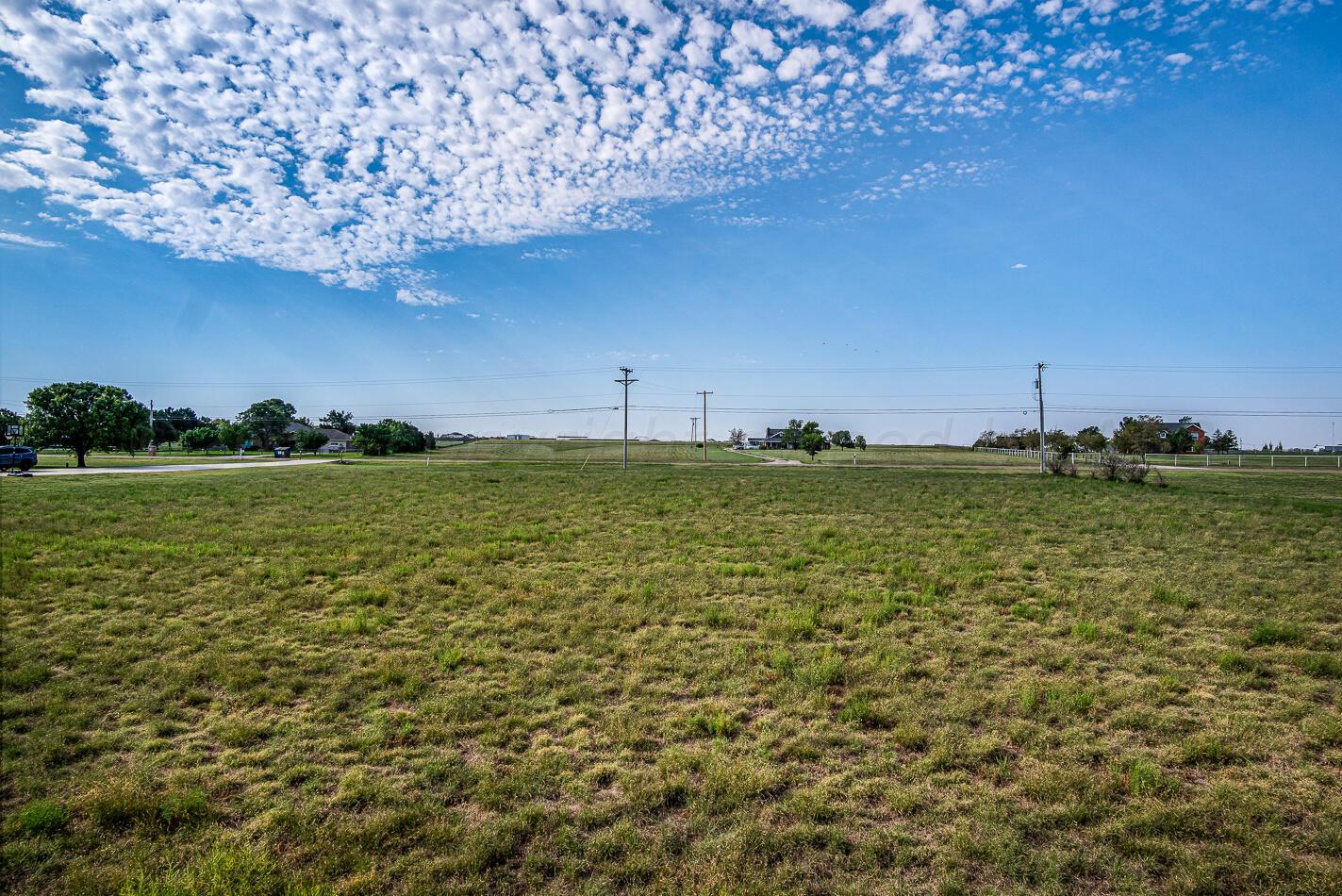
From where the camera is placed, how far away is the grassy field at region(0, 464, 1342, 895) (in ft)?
14.2

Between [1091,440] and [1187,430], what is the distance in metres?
27.5

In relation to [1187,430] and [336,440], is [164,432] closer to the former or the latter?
[336,440]

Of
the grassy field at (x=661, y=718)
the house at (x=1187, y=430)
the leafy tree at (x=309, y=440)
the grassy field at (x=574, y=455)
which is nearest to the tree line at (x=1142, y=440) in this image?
the house at (x=1187, y=430)

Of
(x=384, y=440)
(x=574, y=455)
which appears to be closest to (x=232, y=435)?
(x=384, y=440)

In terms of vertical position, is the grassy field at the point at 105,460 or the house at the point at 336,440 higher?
the house at the point at 336,440

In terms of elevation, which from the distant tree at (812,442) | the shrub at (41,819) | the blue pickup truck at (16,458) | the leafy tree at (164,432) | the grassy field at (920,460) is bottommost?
the shrub at (41,819)

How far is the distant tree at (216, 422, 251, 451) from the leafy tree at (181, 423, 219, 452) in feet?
4.24

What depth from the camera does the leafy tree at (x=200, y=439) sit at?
103938 millimetres

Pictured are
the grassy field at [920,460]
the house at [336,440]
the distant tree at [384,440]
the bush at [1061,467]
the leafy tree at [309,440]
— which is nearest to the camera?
the bush at [1061,467]

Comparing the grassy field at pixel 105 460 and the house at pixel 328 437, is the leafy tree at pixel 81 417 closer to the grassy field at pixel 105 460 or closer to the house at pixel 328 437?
the grassy field at pixel 105 460

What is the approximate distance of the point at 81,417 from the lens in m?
42.8

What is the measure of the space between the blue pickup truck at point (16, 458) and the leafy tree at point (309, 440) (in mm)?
89999

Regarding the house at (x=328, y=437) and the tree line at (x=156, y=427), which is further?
the house at (x=328, y=437)

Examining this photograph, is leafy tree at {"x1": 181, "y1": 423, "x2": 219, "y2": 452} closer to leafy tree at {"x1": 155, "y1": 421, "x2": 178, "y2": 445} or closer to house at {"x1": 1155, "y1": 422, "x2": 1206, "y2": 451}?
leafy tree at {"x1": 155, "y1": 421, "x2": 178, "y2": 445}
